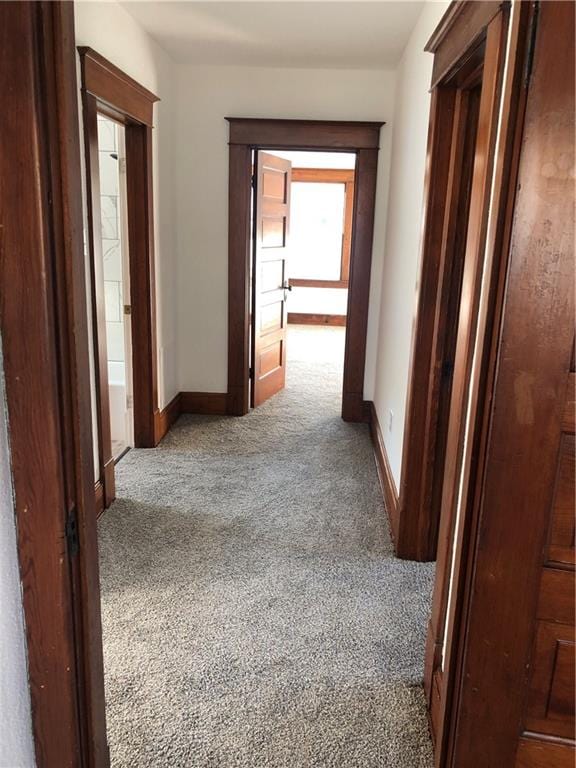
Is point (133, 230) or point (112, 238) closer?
point (133, 230)

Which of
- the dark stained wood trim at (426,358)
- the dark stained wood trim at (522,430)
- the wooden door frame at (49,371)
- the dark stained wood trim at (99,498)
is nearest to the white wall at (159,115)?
the dark stained wood trim at (99,498)

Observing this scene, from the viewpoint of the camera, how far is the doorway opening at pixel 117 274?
3707 millimetres

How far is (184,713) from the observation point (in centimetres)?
188

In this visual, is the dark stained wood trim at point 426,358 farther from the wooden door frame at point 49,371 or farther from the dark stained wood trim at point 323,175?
the dark stained wood trim at point 323,175

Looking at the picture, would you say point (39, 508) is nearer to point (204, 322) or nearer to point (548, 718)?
point (548, 718)

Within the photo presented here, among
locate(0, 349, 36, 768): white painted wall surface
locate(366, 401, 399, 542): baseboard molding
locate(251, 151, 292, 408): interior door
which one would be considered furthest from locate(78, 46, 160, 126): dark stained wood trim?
locate(366, 401, 399, 542): baseboard molding

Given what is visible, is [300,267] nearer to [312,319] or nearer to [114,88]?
[312,319]

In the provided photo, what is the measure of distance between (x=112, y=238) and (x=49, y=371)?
3.23 meters

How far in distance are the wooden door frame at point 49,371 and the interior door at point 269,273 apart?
3.70 m

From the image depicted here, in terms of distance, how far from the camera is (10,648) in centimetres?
108

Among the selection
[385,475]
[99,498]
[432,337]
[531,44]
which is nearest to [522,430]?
[531,44]

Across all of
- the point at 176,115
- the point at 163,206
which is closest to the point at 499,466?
the point at 163,206

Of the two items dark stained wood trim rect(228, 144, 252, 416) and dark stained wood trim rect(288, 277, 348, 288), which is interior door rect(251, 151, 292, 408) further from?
dark stained wood trim rect(288, 277, 348, 288)

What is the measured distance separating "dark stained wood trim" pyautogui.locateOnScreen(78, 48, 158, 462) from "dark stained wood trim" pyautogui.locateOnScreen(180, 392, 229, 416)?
725 millimetres
